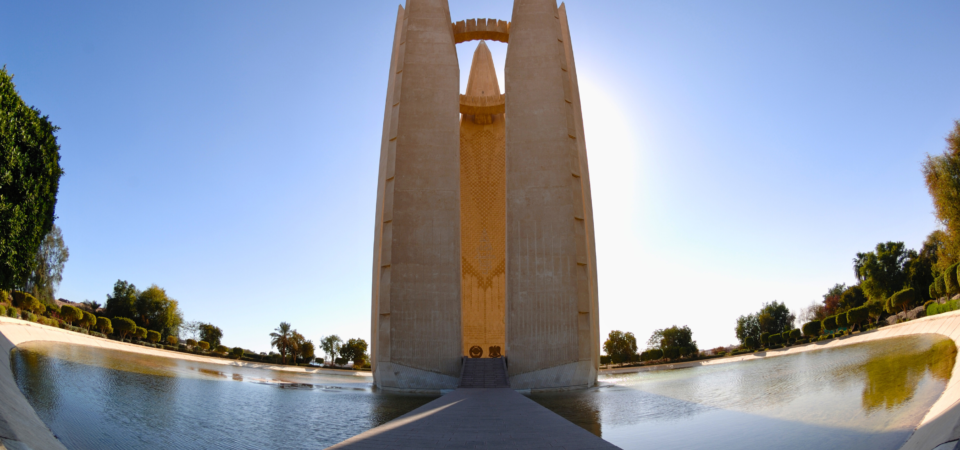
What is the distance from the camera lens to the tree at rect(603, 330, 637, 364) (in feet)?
94.5

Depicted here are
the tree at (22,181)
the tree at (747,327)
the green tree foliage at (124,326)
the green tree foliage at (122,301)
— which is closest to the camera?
the tree at (22,181)

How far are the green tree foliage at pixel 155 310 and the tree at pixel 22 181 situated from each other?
26.9 metres

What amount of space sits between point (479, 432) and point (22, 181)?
10.4m

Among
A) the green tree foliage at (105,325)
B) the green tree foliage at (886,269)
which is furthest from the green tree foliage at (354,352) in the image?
the green tree foliage at (886,269)

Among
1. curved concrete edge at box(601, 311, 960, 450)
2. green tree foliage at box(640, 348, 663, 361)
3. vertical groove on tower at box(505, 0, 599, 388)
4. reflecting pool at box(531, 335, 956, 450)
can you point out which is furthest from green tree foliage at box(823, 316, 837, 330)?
vertical groove on tower at box(505, 0, 599, 388)

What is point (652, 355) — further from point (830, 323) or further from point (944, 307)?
point (944, 307)

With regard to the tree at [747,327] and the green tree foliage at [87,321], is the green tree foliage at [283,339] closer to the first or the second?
the green tree foliage at [87,321]

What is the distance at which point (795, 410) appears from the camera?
19.4 feet

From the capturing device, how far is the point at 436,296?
12859mm

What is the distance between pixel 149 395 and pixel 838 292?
57.9 meters

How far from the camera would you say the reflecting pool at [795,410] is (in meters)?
4.36

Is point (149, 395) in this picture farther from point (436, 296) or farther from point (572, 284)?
point (572, 284)

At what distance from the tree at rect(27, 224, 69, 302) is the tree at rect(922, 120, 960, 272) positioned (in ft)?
111

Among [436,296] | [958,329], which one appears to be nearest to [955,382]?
[958,329]
